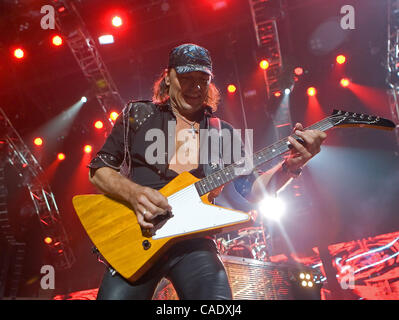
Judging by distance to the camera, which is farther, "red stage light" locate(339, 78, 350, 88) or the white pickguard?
"red stage light" locate(339, 78, 350, 88)

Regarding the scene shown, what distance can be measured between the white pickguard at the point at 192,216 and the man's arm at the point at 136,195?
108 millimetres

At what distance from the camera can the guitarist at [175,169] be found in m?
1.93

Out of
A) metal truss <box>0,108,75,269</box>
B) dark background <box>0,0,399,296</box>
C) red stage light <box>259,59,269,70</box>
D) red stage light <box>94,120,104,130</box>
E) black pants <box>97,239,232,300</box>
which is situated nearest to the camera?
black pants <box>97,239,232,300</box>

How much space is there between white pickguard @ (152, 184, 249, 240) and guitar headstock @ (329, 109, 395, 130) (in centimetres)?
122

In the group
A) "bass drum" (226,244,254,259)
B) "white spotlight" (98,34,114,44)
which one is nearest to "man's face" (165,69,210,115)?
"bass drum" (226,244,254,259)

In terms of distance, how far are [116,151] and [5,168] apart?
10028mm

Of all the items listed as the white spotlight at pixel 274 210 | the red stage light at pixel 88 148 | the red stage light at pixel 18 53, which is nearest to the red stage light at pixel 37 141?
the red stage light at pixel 88 148

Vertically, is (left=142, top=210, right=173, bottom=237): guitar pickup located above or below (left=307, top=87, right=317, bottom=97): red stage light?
below

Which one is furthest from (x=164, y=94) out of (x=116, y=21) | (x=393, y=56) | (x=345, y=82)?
(x=345, y=82)

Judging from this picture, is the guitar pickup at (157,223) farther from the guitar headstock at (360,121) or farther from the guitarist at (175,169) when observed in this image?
the guitar headstock at (360,121)

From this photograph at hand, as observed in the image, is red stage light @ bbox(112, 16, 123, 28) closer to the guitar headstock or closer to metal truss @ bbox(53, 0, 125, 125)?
metal truss @ bbox(53, 0, 125, 125)

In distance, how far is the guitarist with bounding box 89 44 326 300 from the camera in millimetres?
1928
